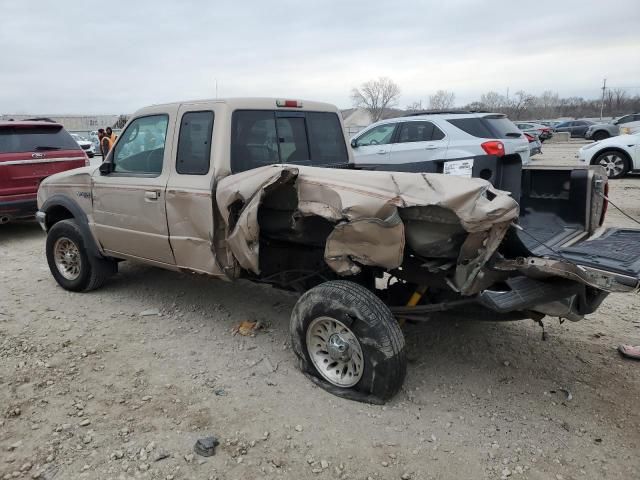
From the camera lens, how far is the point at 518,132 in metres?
9.81

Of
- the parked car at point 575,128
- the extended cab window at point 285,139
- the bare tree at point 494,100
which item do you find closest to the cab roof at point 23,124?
the extended cab window at point 285,139

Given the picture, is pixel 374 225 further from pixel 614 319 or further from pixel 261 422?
pixel 614 319

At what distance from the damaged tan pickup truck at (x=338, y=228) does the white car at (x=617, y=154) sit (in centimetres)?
1022

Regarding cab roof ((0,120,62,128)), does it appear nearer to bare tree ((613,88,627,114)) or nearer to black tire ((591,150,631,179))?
black tire ((591,150,631,179))

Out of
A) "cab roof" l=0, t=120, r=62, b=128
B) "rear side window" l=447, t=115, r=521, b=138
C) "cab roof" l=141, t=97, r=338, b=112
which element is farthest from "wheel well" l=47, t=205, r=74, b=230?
"rear side window" l=447, t=115, r=521, b=138

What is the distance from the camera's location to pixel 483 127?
9.24 metres

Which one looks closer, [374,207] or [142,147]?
[374,207]

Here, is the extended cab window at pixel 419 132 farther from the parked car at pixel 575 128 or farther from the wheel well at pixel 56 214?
the parked car at pixel 575 128

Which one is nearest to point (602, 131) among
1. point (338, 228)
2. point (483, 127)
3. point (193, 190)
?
point (483, 127)

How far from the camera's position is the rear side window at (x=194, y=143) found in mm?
3844

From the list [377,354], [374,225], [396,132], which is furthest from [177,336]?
[396,132]

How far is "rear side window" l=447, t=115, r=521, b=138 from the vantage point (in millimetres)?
9203

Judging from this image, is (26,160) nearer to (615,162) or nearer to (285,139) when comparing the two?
(285,139)

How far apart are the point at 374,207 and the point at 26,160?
284 inches
